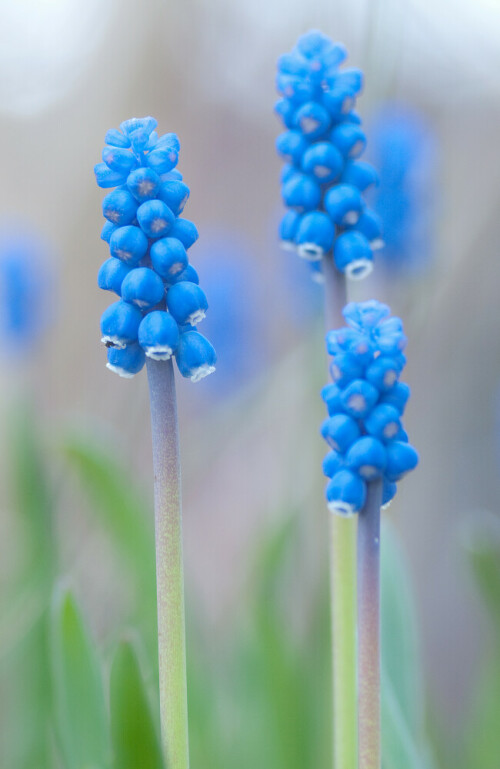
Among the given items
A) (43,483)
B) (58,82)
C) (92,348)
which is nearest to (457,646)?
(92,348)

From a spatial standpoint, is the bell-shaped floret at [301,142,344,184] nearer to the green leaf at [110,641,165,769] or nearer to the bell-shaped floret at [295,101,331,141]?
the bell-shaped floret at [295,101,331,141]

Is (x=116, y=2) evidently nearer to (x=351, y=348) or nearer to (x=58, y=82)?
(x=58, y=82)

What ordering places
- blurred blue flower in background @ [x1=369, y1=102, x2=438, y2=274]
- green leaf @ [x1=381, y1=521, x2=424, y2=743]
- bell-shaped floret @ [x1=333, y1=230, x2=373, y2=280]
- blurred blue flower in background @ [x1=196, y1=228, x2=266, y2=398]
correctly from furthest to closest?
blurred blue flower in background @ [x1=196, y1=228, x2=266, y2=398]
blurred blue flower in background @ [x1=369, y1=102, x2=438, y2=274]
green leaf @ [x1=381, y1=521, x2=424, y2=743]
bell-shaped floret @ [x1=333, y1=230, x2=373, y2=280]

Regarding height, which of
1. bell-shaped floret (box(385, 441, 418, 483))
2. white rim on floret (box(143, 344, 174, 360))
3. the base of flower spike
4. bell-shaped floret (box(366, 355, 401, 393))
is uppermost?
white rim on floret (box(143, 344, 174, 360))

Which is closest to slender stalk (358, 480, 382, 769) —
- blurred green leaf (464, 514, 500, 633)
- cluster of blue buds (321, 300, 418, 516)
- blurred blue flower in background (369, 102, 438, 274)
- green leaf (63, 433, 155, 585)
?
cluster of blue buds (321, 300, 418, 516)

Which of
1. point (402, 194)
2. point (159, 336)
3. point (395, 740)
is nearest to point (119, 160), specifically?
point (159, 336)

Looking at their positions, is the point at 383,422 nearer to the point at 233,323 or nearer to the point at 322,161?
the point at 322,161

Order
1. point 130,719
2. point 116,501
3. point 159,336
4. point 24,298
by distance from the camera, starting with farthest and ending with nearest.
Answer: point 24,298 < point 116,501 < point 130,719 < point 159,336
